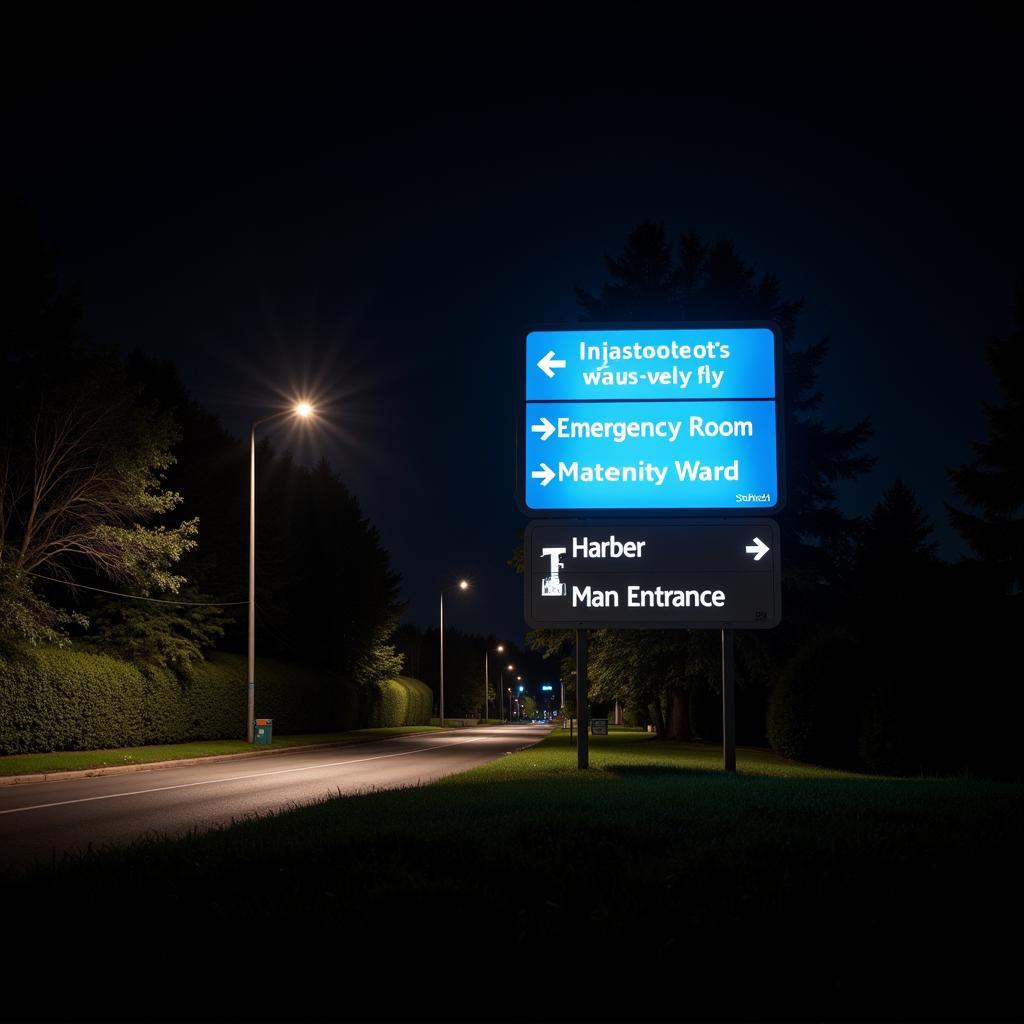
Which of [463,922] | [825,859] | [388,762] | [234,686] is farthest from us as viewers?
[234,686]

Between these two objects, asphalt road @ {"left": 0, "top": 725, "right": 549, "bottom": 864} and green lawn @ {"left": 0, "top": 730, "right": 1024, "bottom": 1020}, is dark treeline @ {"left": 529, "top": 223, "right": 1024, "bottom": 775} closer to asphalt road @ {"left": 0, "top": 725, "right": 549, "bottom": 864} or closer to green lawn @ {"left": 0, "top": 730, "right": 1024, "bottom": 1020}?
asphalt road @ {"left": 0, "top": 725, "right": 549, "bottom": 864}

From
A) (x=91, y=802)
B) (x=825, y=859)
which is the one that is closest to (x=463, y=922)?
(x=825, y=859)

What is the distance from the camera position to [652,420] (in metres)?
15.2

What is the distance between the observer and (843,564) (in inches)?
1385

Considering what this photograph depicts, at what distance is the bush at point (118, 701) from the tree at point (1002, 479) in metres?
26.9

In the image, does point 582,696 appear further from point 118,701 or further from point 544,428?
point 118,701

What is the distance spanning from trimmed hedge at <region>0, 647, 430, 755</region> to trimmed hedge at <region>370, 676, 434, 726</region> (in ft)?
46.1

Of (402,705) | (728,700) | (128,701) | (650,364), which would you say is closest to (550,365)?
(650,364)

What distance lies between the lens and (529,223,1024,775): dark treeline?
22.2m

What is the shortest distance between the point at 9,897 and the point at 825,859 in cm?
513

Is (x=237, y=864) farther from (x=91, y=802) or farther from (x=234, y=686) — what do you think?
(x=234, y=686)

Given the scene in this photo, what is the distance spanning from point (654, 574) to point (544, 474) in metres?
2.22

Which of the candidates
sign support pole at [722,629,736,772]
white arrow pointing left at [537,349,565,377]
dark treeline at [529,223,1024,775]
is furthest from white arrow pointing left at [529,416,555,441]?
dark treeline at [529,223,1024,775]

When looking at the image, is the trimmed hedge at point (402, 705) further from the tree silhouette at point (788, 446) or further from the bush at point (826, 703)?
the bush at point (826, 703)
